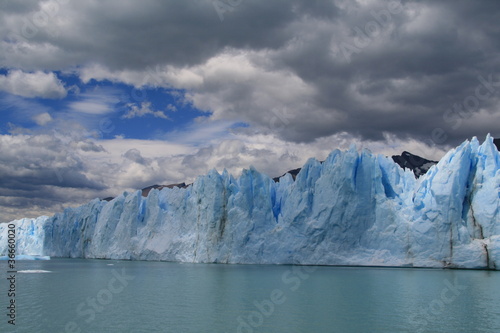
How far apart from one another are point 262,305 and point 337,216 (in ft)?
61.9

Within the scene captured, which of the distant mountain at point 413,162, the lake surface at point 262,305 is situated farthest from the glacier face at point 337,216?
the distant mountain at point 413,162

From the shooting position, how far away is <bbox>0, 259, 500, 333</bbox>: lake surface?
13.0 metres

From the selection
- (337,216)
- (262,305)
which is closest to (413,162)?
(337,216)

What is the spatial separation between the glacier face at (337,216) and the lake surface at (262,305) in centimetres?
647

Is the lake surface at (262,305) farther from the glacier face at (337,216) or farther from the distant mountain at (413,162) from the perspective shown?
the distant mountain at (413,162)

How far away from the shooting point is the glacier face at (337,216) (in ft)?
98.3

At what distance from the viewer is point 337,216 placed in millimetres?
33969

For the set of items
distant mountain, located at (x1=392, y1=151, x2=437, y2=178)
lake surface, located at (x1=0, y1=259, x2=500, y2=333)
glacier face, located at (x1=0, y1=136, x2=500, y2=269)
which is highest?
distant mountain, located at (x1=392, y1=151, x2=437, y2=178)

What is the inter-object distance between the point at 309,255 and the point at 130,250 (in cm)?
2155

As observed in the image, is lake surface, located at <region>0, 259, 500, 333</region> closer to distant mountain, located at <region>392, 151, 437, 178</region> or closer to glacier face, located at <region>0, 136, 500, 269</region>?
glacier face, located at <region>0, 136, 500, 269</region>

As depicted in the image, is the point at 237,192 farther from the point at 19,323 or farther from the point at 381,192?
the point at 19,323

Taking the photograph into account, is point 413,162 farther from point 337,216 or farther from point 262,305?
point 262,305

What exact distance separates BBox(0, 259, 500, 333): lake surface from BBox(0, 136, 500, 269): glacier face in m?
6.47

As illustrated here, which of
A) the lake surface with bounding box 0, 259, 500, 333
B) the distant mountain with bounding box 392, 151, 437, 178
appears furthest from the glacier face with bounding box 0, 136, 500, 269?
the distant mountain with bounding box 392, 151, 437, 178
